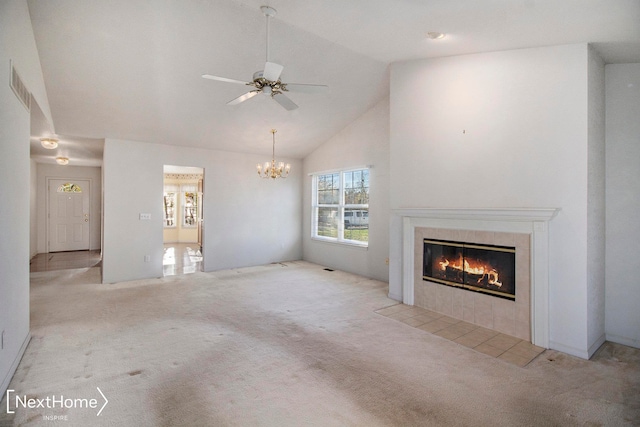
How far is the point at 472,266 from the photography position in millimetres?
3826

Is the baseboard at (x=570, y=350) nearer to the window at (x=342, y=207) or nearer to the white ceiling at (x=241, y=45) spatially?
the white ceiling at (x=241, y=45)

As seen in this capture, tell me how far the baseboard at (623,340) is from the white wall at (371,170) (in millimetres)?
3005

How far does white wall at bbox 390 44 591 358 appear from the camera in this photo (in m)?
3.05

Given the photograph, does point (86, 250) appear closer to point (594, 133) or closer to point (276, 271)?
point (276, 271)

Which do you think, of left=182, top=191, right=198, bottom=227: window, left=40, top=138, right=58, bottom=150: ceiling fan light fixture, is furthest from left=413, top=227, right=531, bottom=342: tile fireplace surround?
left=182, top=191, right=198, bottom=227: window

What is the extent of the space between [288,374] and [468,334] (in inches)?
80.6

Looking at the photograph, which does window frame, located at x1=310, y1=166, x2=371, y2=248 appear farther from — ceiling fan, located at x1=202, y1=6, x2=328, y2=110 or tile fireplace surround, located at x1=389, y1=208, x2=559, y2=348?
ceiling fan, located at x1=202, y1=6, x2=328, y2=110

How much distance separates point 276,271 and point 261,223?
1.29m

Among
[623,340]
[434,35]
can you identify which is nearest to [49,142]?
[434,35]

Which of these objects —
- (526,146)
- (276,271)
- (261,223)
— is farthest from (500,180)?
(261,223)

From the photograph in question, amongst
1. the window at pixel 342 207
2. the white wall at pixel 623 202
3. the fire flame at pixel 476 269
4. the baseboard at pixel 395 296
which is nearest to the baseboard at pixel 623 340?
the white wall at pixel 623 202

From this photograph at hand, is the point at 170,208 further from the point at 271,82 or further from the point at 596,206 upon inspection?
the point at 596,206

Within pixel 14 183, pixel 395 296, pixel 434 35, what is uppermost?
pixel 434 35

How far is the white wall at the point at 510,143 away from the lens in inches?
120
